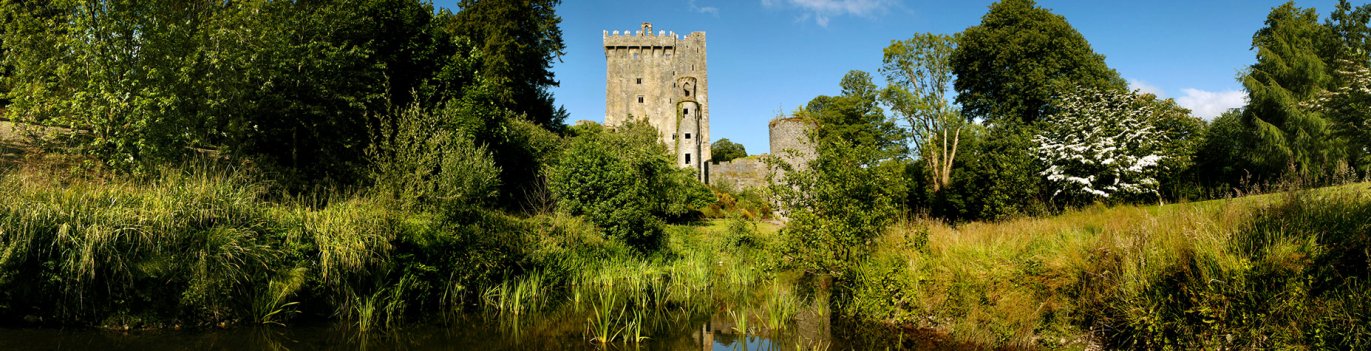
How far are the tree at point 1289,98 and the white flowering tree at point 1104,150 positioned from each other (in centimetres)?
723

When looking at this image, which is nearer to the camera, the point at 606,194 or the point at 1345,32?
the point at 606,194

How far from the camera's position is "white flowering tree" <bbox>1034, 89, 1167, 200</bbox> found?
18.7 m

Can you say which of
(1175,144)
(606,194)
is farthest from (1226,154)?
(606,194)

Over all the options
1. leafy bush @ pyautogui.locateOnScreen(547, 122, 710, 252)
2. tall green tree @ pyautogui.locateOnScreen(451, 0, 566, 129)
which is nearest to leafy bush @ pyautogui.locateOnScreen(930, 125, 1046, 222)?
leafy bush @ pyautogui.locateOnScreen(547, 122, 710, 252)

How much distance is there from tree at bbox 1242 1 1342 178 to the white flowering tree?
7.23m

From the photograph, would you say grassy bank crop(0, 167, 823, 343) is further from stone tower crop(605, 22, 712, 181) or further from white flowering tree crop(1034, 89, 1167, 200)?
stone tower crop(605, 22, 712, 181)

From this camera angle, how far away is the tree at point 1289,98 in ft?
75.0

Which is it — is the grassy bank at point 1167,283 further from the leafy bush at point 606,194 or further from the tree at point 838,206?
the leafy bush at point 606,194

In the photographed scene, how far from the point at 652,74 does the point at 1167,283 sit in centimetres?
4744

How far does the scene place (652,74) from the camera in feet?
171

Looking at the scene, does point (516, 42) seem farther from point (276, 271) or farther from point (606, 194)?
point (276, 271)

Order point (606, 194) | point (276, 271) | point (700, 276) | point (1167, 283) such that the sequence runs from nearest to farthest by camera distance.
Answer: point (1167, 283) < point (276, 271) < point (700, 276) < point (606, 194)

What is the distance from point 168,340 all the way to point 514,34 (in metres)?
22.5

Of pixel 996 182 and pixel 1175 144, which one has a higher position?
pixel 1175 144
